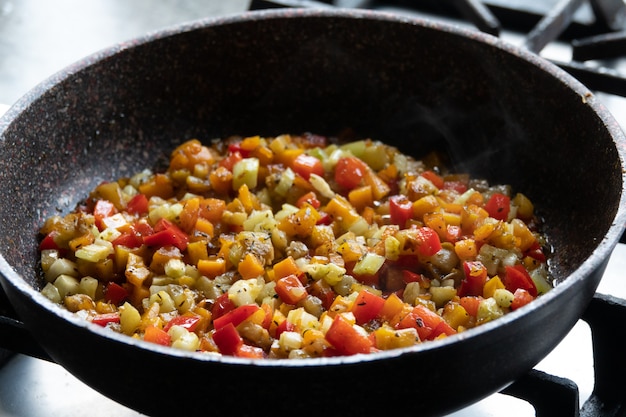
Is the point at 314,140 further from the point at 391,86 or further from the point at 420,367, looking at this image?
the point at 420,367

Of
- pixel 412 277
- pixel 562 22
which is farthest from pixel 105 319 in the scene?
pixel 562 22

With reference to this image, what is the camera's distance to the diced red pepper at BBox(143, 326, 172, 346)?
4.31 feet

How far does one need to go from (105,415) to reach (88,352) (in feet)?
1.45

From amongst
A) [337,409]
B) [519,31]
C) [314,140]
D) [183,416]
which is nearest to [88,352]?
[183,416]

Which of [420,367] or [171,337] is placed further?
[171,337]

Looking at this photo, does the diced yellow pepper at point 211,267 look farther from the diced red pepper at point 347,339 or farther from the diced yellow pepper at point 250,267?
the diced red pepper at point 347,339

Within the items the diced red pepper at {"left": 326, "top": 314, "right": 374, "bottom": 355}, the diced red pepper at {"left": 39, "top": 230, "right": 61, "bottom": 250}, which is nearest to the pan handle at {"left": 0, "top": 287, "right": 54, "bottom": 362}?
the diced red pepper at {"left": 39, "top": 230, "right": 61, "bottom": 250}

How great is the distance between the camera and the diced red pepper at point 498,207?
1.65 m

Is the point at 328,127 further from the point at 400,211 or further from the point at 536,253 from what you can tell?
the point at 536,253

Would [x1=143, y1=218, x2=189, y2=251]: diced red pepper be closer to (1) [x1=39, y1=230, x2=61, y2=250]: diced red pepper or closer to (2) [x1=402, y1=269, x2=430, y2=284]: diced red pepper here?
(1) [x1=39, y1=230, x2=61, y2=250]: diced red pepper

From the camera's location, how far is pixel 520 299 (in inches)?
54.8

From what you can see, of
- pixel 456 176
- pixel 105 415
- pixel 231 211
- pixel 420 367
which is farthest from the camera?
pixel 456 176

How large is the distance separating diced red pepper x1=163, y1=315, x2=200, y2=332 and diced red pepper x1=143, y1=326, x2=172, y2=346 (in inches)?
1.3

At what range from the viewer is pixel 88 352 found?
110 cm
